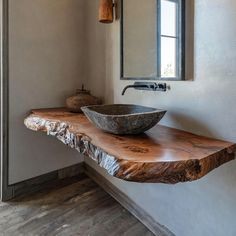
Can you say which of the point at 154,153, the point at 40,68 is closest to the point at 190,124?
the point at 154,153

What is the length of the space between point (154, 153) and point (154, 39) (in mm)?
936

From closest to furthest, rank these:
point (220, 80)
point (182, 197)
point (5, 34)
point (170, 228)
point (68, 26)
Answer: point (220, 80) < point (182, 197) < point (170, 228) < point (5, 34) < point (68, 26)

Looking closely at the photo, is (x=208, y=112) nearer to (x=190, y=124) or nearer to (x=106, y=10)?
(x=190, y=124)

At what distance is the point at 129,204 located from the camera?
1911 mm

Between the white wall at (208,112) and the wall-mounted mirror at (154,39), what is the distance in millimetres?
82

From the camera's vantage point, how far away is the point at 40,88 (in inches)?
87.1

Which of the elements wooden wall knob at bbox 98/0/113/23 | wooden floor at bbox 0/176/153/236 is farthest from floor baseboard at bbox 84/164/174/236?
wooden wall knob at bbox 98/0/113/23

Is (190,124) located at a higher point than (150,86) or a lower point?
lower

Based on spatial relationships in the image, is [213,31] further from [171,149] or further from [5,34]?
[5,34]

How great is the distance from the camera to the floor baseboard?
161 centimetres

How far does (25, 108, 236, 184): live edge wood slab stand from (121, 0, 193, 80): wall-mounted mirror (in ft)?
1.33

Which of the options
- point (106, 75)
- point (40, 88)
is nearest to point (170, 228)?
point (106, 75)

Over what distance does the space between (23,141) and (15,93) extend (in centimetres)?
44

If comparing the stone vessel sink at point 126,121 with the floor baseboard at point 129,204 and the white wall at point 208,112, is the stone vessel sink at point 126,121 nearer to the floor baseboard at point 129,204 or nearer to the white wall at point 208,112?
the white wall at point 208,112
